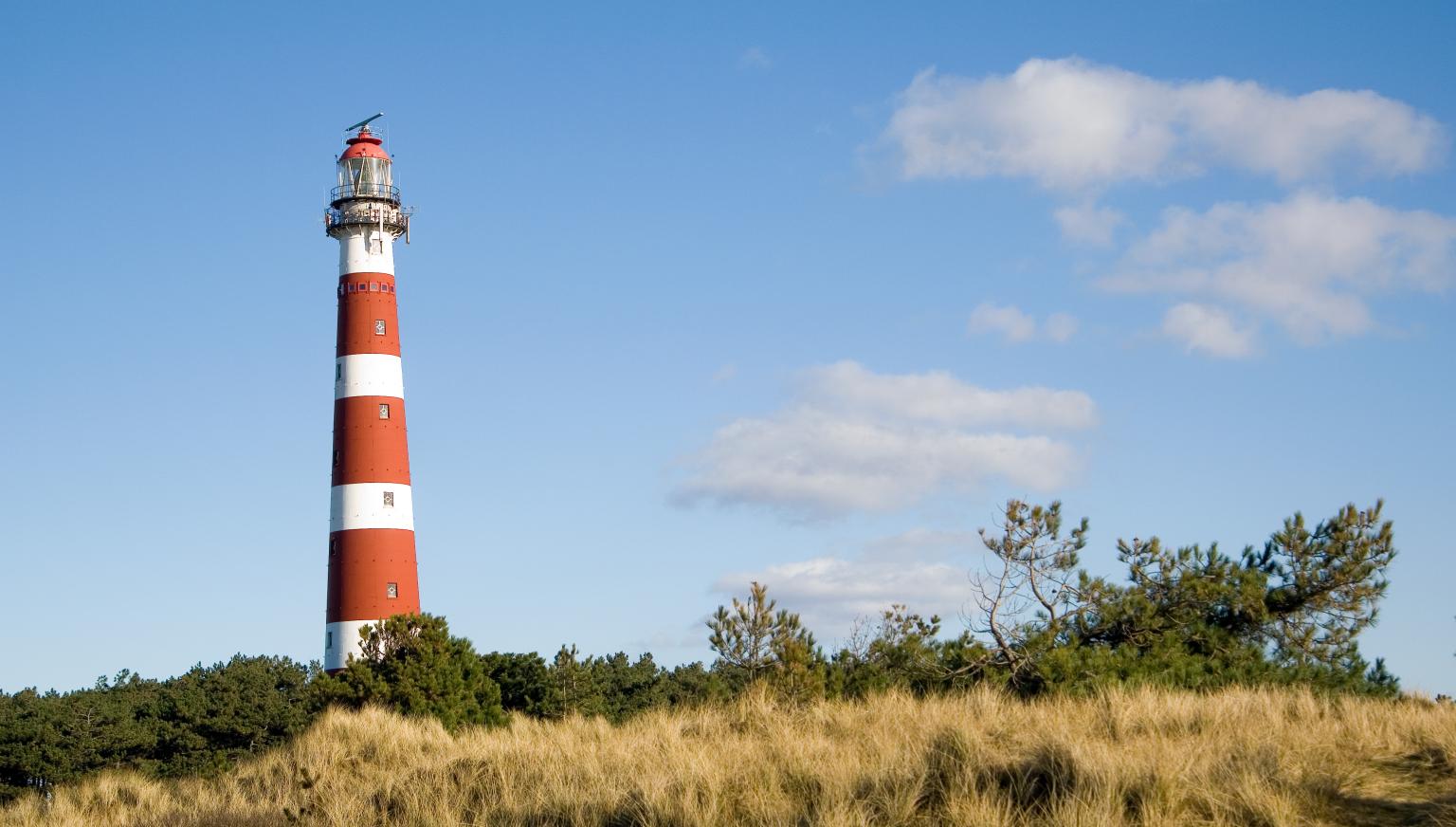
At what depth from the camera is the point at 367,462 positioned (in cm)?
4447

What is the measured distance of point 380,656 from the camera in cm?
4172

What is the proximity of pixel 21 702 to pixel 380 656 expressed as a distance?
98.7 ft

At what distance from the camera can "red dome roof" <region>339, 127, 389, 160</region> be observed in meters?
50.3

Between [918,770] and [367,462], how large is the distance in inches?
1351

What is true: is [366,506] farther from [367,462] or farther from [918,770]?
[918,770]

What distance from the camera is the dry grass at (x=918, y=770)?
11.2 meters

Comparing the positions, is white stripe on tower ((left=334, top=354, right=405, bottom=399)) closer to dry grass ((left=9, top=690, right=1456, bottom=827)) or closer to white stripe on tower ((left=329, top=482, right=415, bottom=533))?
white stripe on tower ((left=329, top=482, right=415, bottom=533))

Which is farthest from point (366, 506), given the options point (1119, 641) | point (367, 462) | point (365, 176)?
point (1119, 641)

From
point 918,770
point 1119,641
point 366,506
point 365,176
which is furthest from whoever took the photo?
→ point 365,176

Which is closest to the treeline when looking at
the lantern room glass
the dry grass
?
the dry grass

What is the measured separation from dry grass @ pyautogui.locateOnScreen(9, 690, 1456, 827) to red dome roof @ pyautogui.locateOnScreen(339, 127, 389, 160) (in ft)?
107

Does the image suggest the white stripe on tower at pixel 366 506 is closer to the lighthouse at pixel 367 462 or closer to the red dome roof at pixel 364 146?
the lighthouse at pixel 367 462

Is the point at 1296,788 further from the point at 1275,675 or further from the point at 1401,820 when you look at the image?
the point at 1275,675

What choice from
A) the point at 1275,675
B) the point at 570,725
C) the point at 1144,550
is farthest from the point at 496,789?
the point at 1144,550
